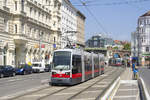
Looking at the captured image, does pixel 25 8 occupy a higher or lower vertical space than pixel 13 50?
higher

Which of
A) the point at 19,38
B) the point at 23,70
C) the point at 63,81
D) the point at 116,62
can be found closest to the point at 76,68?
the point at 63,81

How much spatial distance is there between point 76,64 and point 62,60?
122 cm

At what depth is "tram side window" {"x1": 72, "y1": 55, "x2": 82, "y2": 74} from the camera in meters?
20.2

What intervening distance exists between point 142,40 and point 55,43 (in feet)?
164

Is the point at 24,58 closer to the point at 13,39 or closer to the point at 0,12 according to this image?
the point at 13,39

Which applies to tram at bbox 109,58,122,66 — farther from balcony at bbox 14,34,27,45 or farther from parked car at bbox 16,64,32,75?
parked car at bbox 16,64,32,75

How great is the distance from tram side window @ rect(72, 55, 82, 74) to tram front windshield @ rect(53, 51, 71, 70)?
1.54ft

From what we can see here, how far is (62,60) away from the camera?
20.1 m

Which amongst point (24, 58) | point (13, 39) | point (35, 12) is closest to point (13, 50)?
point (13, 39)

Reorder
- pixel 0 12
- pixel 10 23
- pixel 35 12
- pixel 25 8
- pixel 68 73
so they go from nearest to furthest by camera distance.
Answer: pixel 68 73
pixel 0 12
pixel 10 23
pixel 25 8
pixel 35 12

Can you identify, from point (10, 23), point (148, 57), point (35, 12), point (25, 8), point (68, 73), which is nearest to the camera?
point (68, 73)

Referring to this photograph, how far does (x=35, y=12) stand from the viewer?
5553 cm

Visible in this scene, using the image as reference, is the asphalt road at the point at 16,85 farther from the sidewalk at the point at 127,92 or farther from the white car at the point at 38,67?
the white car at the point at 38,67

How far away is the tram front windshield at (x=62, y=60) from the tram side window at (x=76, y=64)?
0.47m
